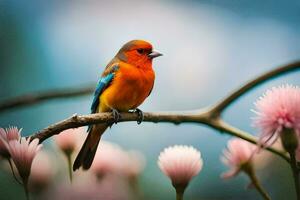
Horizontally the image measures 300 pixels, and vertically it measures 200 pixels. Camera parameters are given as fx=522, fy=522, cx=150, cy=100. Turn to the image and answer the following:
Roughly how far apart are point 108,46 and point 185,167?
1.26 ft

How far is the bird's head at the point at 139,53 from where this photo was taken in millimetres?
712

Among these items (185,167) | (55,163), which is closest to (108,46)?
(55,163)

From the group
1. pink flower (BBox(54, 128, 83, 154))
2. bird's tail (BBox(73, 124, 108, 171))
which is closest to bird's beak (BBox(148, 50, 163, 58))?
bird's tail (BBox(73, 124, 108, 171))

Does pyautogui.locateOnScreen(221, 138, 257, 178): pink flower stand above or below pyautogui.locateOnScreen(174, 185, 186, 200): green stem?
above

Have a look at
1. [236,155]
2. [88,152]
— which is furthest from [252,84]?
[88,152]

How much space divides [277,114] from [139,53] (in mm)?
397

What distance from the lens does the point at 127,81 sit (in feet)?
2.37

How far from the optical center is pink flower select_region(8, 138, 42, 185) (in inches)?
14.2

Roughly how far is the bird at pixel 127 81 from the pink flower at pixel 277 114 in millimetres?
346

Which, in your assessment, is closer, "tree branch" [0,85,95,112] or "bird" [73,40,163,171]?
"tree branch" [0,85,95,112]

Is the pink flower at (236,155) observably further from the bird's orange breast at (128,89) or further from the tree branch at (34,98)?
the bird's orange breast at (128,89)

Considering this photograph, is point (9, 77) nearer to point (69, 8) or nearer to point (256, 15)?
point (69, 8)

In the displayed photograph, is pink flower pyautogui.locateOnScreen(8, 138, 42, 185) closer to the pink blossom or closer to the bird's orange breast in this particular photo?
the pink blossom

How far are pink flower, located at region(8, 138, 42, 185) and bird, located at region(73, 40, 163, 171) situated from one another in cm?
31
